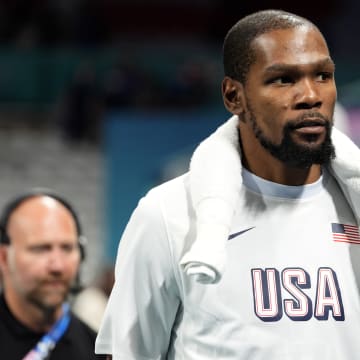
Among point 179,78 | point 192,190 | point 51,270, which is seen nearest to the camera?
point 192,190

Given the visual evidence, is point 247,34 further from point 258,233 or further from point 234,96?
point 258,233

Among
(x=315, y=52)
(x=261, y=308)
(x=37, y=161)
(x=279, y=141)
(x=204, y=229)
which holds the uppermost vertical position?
(x=37, y=161)

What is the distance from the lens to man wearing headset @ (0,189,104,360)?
3.55m

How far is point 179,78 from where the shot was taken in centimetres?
1066

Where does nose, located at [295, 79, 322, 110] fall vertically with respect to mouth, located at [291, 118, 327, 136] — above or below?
above

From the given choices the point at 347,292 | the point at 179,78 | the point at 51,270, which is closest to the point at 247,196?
the point at 347,292

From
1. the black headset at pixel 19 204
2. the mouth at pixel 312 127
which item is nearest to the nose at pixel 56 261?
the black headset at pixel 19 204

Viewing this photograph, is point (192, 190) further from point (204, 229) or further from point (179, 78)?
point (179, 78)

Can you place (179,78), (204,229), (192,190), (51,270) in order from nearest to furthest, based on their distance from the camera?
(204,229)
(192,190)
(51,270)
(179,78)

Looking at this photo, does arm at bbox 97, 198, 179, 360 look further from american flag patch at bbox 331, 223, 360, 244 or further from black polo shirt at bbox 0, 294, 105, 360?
black polo shirt at bbox 0, 294, 105, 360

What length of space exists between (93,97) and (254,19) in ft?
27.0

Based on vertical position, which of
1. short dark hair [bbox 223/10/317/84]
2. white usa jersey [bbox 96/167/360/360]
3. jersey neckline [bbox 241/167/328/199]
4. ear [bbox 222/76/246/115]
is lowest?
white usa jersey [bbox 96/167/360/360]

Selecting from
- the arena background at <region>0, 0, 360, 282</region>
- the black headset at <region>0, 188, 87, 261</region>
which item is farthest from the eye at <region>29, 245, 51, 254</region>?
the arena background at <region>0, 0, 360, 282</region>

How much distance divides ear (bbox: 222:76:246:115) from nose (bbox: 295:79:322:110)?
0.59 ft
